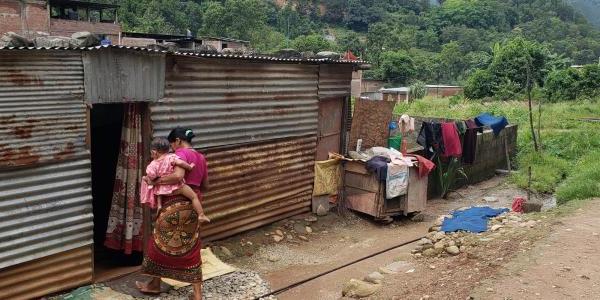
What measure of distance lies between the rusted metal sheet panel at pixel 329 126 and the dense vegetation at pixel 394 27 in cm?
1874

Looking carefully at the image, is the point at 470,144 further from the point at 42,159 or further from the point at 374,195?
the point at 42,159

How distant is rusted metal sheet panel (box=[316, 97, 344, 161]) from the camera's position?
9.85 metres

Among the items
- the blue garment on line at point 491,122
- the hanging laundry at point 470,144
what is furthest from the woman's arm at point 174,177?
the blue garment on line at point 491,122

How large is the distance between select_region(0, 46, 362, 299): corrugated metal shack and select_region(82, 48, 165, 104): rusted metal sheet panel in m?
0.01

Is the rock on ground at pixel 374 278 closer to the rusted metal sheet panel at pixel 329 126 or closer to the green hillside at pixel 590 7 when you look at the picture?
the rusted metal sheet panel at pixel 329 126

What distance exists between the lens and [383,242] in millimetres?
9125

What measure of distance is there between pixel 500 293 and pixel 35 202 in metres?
4.97

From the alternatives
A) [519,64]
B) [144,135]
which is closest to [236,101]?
[144,135]

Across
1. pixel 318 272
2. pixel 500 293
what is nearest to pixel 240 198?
pixel 318 272

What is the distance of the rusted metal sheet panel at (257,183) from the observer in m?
7.58

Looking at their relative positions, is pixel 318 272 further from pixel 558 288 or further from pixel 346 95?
pixel 346 95

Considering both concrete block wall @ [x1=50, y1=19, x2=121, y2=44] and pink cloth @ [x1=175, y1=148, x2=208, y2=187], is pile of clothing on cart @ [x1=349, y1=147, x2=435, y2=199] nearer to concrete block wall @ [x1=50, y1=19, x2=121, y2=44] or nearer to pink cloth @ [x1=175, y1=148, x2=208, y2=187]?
pink cloth @ [x1=175, y1=148, x2=208, y2=187]

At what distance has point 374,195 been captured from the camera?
993 cm

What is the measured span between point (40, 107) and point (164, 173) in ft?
4.89
